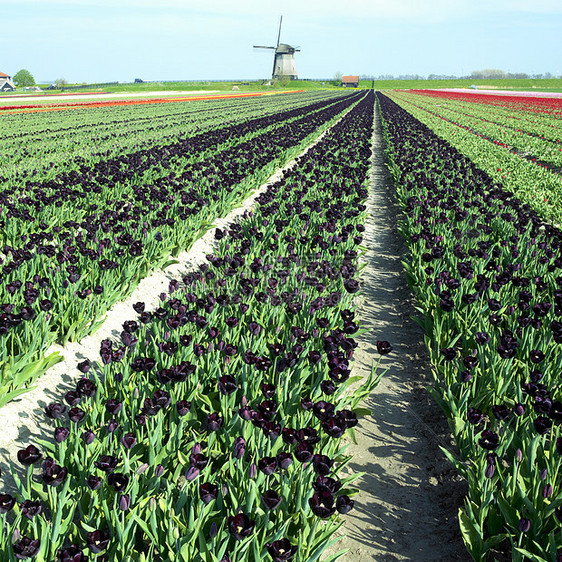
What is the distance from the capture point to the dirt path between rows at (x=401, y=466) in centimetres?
282

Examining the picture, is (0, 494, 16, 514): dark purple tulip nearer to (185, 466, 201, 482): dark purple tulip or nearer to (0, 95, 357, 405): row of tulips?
(185, 466, 201, 482): dark purple tulip

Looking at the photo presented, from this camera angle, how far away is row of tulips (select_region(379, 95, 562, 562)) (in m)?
2.52

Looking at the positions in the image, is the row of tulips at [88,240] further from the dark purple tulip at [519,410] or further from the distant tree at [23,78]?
the distant tree at [23,78]

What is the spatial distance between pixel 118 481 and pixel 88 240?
4.51m

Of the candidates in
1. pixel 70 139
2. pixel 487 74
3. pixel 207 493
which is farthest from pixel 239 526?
pixel 487 74

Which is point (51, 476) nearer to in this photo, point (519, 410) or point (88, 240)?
point (519, 410)

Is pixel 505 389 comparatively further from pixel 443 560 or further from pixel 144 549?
pixel 144 549

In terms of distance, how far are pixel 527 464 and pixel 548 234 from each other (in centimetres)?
533

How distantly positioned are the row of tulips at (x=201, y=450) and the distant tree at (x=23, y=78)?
16181 cm

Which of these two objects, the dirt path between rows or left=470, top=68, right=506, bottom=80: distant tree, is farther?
→ left=470, top=68, right=506, bottom=80: distant tree

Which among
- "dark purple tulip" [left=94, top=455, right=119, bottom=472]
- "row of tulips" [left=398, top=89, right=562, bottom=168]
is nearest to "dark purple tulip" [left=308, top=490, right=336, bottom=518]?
"dark purple tulip" [left=94, top=455, right=119, bottom=472]

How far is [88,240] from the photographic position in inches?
245

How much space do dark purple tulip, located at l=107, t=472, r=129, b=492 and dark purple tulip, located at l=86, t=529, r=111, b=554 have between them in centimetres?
22

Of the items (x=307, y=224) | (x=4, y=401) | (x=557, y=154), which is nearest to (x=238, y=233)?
(x=307, y=224)
